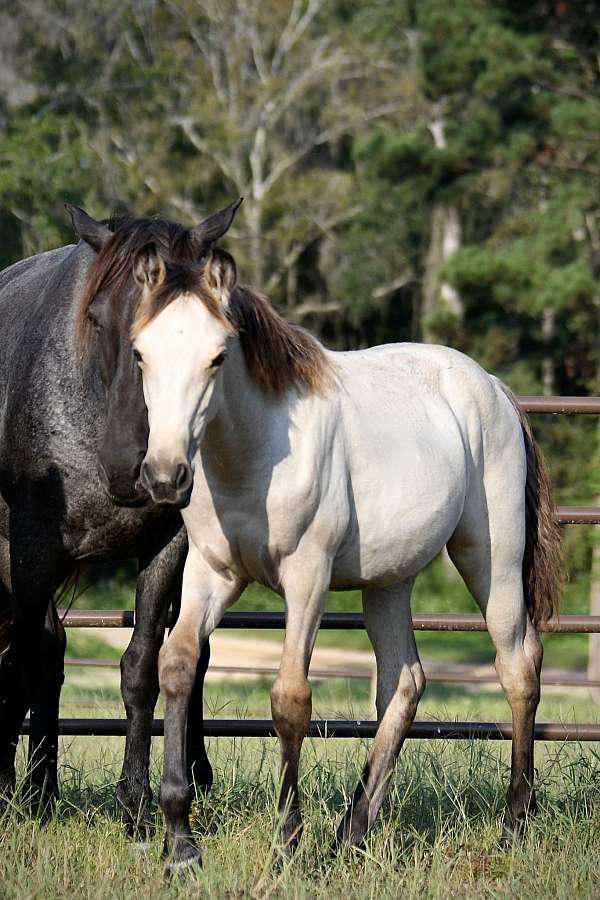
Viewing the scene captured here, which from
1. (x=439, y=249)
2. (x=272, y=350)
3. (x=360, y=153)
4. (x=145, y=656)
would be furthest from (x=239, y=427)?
(x=439, y=249)

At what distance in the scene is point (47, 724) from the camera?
4.38 meters

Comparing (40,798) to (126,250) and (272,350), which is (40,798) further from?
(126,250)

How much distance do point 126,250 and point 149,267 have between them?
0.28 meters

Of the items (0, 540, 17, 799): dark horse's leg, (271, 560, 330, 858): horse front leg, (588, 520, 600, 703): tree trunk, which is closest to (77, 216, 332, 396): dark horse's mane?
(271, 560, 330, 858): horse front leg

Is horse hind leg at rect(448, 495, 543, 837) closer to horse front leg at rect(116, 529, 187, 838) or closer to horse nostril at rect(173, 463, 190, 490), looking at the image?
horse front leg at rect(116, 529, 187, 838)

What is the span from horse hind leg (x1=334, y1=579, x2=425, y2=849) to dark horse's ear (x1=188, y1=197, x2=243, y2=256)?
1.33 meters

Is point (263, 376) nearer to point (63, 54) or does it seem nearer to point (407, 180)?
point (407, 180)

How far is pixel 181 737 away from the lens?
142 inches

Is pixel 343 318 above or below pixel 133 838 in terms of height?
below

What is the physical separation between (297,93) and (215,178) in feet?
7.18

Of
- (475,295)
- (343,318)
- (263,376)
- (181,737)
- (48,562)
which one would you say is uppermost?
(263,376)

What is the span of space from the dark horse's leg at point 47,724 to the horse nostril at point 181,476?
53.0 inches

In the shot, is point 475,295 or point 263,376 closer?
point 263,376

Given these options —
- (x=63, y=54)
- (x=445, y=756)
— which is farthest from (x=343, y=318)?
(x=445, y=756)
